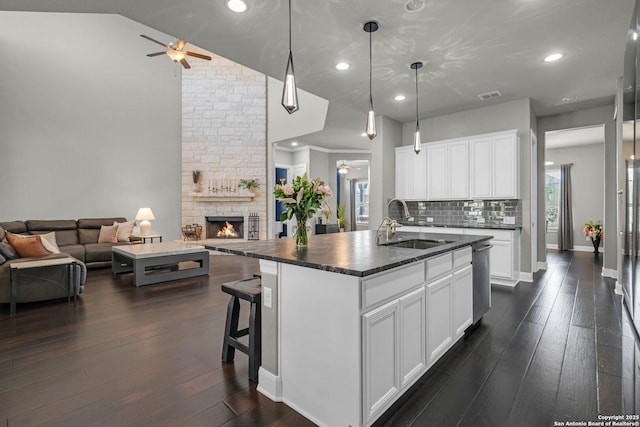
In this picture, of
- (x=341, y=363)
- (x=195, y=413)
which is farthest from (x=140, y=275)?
(x=341, y=363)

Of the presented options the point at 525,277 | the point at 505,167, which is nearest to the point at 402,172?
the point at 505,167

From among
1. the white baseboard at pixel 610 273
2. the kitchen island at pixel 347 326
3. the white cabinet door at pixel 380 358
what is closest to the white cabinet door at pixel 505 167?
the white baseboard at pixel 610 273

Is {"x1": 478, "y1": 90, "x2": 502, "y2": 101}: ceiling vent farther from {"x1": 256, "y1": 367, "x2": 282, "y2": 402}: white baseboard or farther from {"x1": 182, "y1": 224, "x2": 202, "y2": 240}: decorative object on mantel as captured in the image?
{"x1": 182, "y1": 224, "x2": 202, "y2": 240}: decorative object on mantel

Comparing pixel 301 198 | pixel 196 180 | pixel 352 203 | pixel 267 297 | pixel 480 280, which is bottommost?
pixel 480 280

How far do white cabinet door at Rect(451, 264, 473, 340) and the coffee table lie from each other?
4.08 m

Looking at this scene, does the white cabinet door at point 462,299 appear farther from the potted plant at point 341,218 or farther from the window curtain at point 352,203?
the window curtain at point 352,203

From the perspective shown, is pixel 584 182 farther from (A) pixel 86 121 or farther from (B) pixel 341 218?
(A) pixel 86 121

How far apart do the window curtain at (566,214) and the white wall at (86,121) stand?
9932 millimetres

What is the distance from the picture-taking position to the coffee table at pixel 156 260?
4.69 meters

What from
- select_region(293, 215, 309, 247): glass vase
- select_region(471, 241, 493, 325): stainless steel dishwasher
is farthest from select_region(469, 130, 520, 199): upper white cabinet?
select_region(293, 215, 309, 247): glass vase

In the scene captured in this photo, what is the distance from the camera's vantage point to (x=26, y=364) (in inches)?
93.6

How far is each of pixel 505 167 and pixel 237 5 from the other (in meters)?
4.19

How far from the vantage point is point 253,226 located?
27.3 ft

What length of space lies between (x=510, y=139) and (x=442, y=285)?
3.46m
